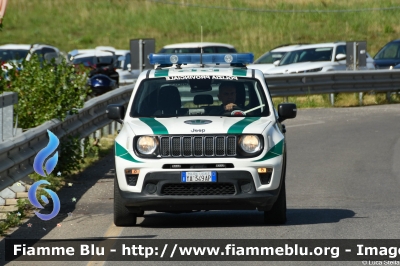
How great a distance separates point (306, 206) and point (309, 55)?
17.2m

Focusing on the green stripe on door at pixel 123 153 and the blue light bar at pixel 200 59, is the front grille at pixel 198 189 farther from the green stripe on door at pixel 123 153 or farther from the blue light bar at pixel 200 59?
the blue light bar at pixel 200 59

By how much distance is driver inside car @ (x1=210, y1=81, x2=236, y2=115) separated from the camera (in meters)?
11.3

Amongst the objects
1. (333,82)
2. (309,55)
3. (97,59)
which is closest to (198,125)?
(333,82)

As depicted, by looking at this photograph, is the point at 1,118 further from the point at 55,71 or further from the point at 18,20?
the point at 18,20

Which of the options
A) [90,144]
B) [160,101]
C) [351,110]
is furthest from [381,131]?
[160,101]

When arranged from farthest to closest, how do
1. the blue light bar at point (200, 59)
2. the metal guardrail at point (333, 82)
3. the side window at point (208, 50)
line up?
1. the side window at point (208, 50)
2. the metal guardrail at point (333, 82)
3. the blue light bar at point (200, 59)

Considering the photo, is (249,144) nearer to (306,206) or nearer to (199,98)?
(199,98)

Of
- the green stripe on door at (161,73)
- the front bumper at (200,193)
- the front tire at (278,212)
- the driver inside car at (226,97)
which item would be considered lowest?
the front tire at (278,212)

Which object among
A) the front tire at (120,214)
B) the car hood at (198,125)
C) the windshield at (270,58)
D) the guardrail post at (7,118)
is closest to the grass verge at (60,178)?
the guardrail post at (7,118)

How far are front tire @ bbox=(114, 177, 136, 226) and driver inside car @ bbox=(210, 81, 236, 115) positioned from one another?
1.47 metres

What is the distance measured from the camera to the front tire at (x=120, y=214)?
414 inches

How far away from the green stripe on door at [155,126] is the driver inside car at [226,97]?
73cm

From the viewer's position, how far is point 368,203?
40.2 feet

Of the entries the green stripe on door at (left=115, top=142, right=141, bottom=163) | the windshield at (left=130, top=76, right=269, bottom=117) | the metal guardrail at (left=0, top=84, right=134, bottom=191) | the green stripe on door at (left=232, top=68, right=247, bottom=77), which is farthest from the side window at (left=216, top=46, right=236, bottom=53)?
the green stripe on door at (left=115, top=142, right=141, bottom=163)
